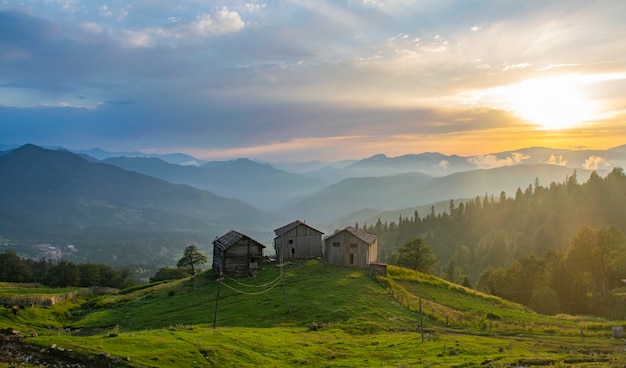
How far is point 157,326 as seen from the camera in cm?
4475

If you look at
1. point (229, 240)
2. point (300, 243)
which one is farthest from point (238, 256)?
point (300, 243)

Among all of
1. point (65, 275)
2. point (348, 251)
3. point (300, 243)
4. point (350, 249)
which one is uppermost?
point (300, 243)

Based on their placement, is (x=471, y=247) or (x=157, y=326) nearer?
(x=157, y=326)

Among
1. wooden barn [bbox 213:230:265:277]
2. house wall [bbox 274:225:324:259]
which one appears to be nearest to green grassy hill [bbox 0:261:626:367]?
wooden barn [bbox 213:230:265:277]

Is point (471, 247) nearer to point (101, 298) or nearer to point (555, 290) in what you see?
point (555, 290)

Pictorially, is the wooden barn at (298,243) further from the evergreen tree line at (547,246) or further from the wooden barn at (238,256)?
the evergreen tree line at (547,246)

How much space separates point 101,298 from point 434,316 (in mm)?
55402

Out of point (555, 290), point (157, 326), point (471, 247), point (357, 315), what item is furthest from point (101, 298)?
point (471, 247)

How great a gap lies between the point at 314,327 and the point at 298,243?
35967mm

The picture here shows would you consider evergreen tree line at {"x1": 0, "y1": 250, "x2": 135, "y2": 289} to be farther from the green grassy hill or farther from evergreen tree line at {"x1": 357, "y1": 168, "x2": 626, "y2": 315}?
evergreen tree line at {"x1": 357, "y1": 168, "x2": 626, "y2": 315}

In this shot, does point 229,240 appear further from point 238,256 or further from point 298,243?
point 298,243

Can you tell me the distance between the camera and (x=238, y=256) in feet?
219

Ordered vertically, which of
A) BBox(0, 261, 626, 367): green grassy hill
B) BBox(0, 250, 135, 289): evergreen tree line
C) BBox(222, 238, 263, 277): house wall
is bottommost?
BBox(0, 250, 135, 289): evergreen tree line

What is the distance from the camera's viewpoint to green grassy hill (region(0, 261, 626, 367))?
25781 mm
